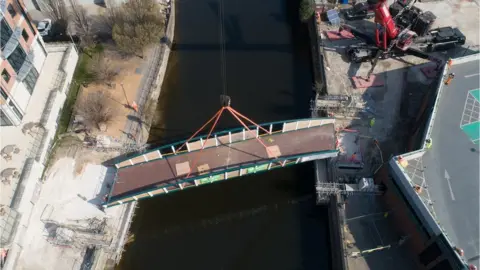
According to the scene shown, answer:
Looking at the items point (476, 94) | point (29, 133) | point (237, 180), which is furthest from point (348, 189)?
point (29, 133)

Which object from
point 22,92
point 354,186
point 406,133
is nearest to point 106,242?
point 22,92

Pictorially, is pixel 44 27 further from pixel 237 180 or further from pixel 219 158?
pixel 237 180

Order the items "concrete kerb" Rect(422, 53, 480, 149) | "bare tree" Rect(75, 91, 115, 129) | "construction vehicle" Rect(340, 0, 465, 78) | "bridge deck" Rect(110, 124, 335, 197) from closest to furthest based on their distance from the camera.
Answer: "concrete kerb" Rect(422, 53, 480, 149), "bridge deck" Rect(110, 124, 335, 197), "bare tree" Rect(75, 91, 115, 129), "construction vehicle" Rect(340, 0, 465, 78)

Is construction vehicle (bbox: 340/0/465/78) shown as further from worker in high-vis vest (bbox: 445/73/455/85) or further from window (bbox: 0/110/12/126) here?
window (bbox: 0/110/12/126)

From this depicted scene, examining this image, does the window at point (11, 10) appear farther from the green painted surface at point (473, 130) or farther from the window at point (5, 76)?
the green painted surface at point (473, 130)

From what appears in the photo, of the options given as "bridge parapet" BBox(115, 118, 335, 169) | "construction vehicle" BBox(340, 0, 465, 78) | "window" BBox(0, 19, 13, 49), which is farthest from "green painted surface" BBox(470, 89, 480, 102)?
"window" BBox(0, 19, 13, 49)

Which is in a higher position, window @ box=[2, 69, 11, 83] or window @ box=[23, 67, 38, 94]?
window @ box=[23, 67, 38, 94]
